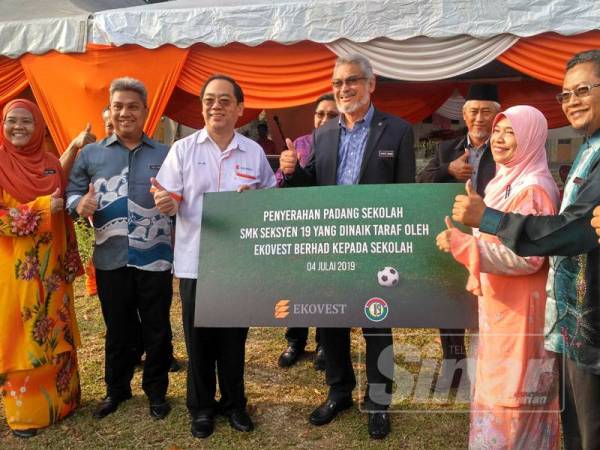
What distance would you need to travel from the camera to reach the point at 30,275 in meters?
2.62

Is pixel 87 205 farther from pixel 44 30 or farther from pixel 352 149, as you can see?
pixel 44 30

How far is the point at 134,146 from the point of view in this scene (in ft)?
9.10

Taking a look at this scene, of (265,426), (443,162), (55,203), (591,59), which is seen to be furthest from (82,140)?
(591,59)

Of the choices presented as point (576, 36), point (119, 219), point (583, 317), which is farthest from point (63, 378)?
point (576, 36)

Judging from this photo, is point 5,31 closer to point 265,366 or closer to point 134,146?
point 134,146

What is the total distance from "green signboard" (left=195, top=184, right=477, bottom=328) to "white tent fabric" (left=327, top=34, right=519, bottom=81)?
10.9ft

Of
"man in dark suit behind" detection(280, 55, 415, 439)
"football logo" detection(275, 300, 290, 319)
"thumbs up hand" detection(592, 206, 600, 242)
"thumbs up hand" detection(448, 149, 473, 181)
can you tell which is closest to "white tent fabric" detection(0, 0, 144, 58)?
"man in dark suit behind" detection(280, 55, 415, 439)

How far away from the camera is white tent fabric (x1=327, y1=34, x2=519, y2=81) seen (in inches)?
194

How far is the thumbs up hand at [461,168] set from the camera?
284 cm

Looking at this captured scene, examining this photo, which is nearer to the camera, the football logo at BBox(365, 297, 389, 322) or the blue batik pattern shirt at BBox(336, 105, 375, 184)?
the football logo at BBox(365, 297, 389, 322)

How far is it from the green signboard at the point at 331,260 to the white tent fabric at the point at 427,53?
3317mm

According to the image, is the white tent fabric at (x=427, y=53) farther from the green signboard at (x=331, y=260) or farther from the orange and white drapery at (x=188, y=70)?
the green signboard at (x=331, y=260)

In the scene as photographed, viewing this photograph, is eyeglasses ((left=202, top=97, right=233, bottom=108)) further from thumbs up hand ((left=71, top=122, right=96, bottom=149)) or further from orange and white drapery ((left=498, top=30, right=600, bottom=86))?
orange and white drapery ((left=498, top=30, right=600, bottom=86))

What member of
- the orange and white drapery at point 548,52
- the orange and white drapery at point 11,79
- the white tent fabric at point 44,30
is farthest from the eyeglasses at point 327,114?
the orange and white drapery at point 11,79
